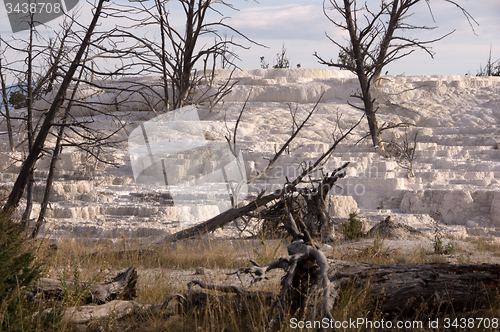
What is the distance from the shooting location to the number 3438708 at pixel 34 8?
17.6 feet

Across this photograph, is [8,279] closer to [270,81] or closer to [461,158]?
[461,158]

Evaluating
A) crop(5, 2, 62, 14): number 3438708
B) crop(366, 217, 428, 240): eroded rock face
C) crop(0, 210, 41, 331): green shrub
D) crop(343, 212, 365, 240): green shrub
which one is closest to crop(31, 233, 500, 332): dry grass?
crop(0, 210, 41, 331): green shrub

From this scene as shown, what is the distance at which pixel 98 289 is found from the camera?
11.0 feet

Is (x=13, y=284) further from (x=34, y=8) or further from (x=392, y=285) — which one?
(x=34, y=8)

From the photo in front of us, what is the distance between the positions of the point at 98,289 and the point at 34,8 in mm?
4374

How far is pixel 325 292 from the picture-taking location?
2668mm

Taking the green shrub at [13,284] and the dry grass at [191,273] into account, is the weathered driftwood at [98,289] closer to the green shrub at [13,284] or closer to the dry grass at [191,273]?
the dry grass at [191,273]

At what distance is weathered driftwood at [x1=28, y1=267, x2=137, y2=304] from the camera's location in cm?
323

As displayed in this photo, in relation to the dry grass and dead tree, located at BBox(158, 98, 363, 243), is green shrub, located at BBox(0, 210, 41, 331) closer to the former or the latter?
the dry grass

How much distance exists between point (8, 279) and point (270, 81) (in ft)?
83.2

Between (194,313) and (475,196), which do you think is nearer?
(194,313)

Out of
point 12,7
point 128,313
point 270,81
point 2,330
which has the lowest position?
point 128,313

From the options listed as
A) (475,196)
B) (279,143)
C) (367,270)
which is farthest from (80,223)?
(279,143)

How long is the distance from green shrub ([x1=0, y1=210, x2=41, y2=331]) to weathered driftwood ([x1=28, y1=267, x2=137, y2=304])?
0.25 metres
